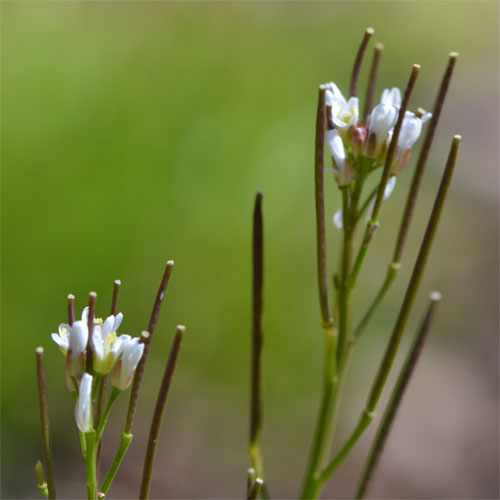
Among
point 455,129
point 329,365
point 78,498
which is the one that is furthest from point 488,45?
point 329,365

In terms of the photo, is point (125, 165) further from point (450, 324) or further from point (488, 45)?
point (488, 45)

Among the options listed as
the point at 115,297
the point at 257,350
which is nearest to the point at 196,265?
the point at 257,350

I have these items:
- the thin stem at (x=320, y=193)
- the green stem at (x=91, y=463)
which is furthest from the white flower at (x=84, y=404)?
the thin stem at (x=320, y=193)

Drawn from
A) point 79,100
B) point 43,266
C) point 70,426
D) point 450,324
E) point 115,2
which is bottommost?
point 70,426

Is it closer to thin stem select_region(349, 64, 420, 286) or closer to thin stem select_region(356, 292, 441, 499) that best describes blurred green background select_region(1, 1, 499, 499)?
thin stem select_region(356, 292, 441, 499)

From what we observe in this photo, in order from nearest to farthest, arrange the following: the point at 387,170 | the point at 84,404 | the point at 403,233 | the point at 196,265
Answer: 1. the point at 84,404
2. the point at 387,170
3. the point at 403,233
4. the point at 196,265

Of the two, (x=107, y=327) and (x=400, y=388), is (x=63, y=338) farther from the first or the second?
(x=400, y=388)
